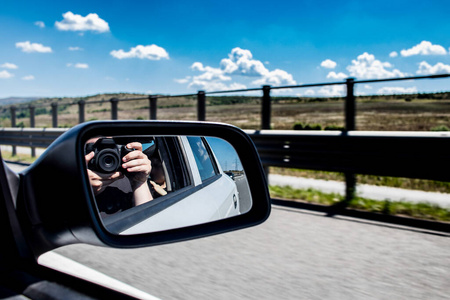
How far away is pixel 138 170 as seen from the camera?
1.52 metres

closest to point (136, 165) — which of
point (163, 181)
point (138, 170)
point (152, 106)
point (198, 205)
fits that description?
point (138, 170)

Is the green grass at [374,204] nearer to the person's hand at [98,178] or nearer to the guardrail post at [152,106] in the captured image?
the person's hand at [98,178]

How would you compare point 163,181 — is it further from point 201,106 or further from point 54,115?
point 54,115

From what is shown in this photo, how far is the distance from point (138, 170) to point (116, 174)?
4.3 inches

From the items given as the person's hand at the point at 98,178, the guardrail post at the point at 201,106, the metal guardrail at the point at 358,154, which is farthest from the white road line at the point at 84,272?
the guardrail post at the point at 201,106

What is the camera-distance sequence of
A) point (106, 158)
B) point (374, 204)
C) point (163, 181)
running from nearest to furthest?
point (106, 158), point (163, 181), point (374, 204)

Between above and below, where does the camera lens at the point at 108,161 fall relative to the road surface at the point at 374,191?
above

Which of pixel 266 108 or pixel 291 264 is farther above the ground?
pixel 266 108

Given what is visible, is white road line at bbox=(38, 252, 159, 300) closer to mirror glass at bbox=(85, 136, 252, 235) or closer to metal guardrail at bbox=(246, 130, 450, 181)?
mirror glass at bbox=(85, 136, 252, 235)

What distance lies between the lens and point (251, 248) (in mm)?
4156

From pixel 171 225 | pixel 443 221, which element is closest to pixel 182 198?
pixel 171 225

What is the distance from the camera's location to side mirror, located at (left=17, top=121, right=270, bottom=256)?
1.27m

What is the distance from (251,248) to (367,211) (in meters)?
2.42

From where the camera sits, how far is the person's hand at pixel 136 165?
1463 millimetres
